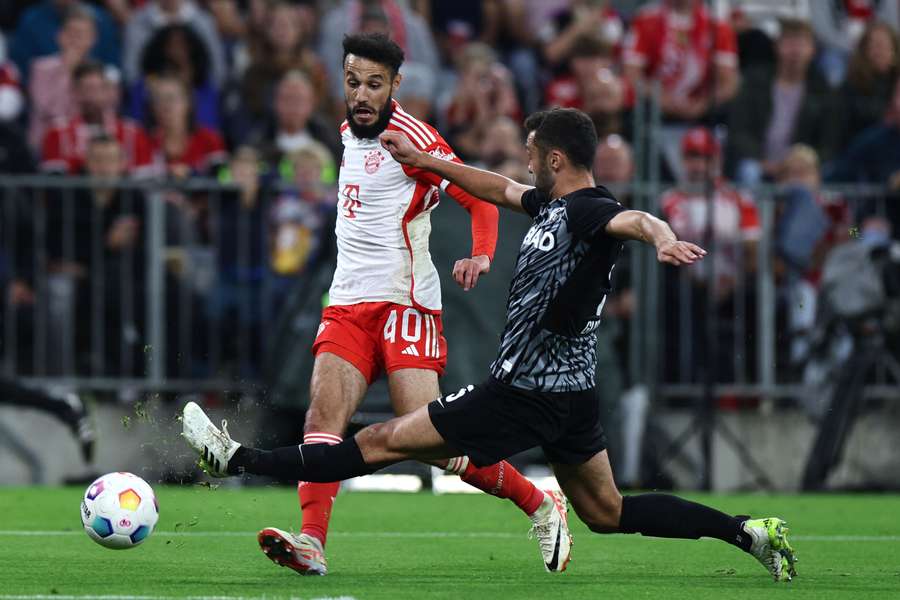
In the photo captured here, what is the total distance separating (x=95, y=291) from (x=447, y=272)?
2.98 m

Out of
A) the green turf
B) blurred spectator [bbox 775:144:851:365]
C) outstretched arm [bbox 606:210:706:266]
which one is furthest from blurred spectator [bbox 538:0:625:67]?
outstretched arm [bbox 606:210:706:266]

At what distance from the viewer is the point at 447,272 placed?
13180mm

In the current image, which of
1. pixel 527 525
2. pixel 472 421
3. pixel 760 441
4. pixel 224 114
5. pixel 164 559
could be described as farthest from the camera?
pixel 224 114

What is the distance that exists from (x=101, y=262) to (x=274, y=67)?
2.68 meters

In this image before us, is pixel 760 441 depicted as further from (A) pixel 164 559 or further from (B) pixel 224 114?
(A) pixel 164 559

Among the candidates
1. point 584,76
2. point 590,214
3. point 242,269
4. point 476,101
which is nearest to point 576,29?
point 584,76

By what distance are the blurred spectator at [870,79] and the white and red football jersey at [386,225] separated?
8.58 m

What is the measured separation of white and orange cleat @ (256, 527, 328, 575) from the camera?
7.19 m

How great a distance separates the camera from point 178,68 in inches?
597

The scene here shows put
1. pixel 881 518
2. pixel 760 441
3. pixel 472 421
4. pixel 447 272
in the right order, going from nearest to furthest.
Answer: pixel 472 421
pixel 881 518
pixel 447 272
pixel 760 441

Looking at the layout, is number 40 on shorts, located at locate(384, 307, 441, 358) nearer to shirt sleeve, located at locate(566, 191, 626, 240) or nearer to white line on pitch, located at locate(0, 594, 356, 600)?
shirt sleeve, located at locate(566, 191, 626, 240)

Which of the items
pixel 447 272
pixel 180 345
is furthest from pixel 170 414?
pixel 447 272

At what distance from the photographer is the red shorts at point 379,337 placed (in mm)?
7965

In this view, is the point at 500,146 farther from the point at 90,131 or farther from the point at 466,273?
the point at 466,273
